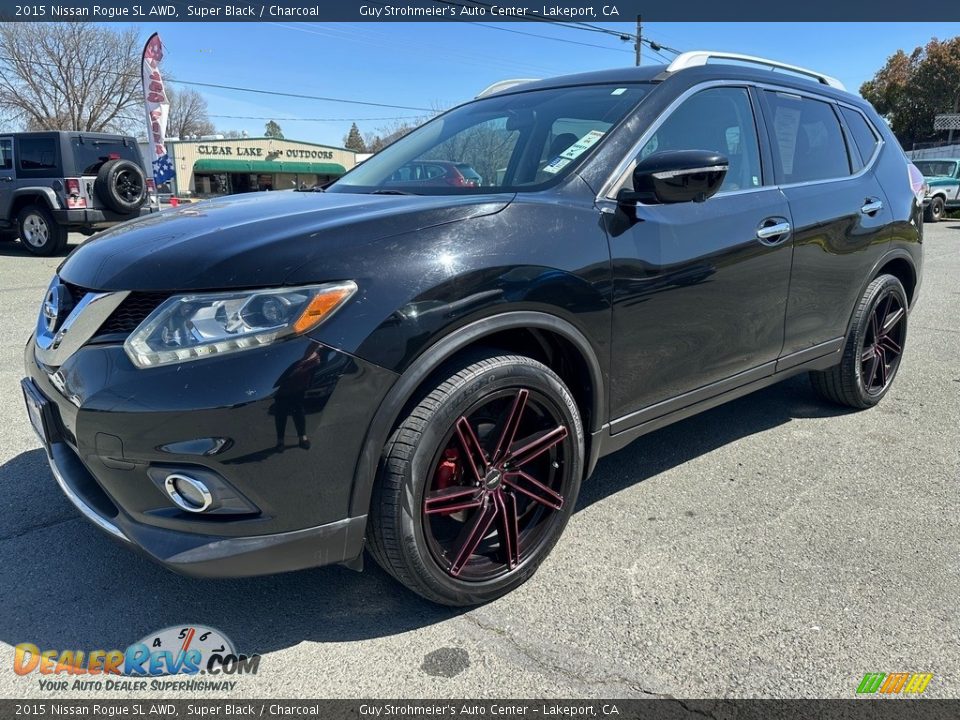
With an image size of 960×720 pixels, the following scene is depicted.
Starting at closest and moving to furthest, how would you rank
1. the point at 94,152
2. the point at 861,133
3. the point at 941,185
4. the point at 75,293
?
the point at 75,293
the point at 861,133
the point at 94,152
the point at 941,185

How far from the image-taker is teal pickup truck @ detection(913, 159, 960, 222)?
2138 centimetres

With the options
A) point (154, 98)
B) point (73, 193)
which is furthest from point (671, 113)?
point (154, 98)

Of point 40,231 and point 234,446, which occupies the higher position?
point 40,231

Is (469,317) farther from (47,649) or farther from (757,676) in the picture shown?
(47,649)

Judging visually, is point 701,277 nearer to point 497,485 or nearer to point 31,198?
point 497,485

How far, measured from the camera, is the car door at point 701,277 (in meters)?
2.62

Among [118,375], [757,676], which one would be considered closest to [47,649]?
[118,375]

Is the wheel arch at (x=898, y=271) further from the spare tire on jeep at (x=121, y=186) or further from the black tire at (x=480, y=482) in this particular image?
the spare tire on jeep at (x=121, y=186)

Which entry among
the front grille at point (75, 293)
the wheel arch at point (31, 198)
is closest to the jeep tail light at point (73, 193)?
the wheel arch at point (31, 198)

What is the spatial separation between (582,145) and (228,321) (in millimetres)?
1558

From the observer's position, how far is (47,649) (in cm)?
215

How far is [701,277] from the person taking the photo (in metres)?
2.83

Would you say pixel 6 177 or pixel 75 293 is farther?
pixel 6 177

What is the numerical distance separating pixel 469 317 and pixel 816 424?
9.43 ft
